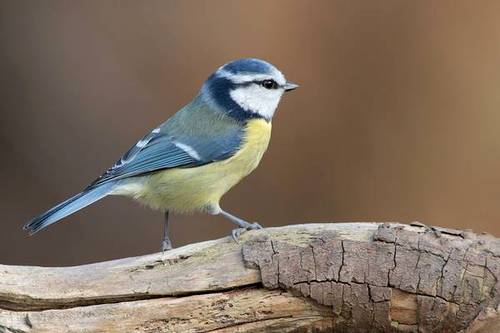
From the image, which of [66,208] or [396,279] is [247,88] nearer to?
[66,208]

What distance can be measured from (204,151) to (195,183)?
0.38 ft

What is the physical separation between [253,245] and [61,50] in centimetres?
212

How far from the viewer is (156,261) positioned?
2.16m

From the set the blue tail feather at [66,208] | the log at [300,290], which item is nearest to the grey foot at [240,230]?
the log at [300,290]

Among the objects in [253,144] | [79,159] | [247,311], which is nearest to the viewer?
[247,311]

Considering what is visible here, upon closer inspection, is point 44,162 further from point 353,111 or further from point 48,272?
point 48,272

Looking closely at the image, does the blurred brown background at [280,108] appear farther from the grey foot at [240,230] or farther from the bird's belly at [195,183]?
the grey foot at [240,230]

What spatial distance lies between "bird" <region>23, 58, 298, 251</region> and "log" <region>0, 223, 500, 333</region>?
327 millimetres

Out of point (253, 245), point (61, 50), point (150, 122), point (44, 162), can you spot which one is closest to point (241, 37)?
point (150, 122)

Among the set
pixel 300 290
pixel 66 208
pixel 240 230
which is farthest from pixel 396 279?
pixel 66 208

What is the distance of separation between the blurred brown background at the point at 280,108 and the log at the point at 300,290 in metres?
1.57

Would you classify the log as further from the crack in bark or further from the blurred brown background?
the blurred brown background

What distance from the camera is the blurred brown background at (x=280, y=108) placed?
11.8 feet

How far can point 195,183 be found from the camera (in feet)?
8.22
